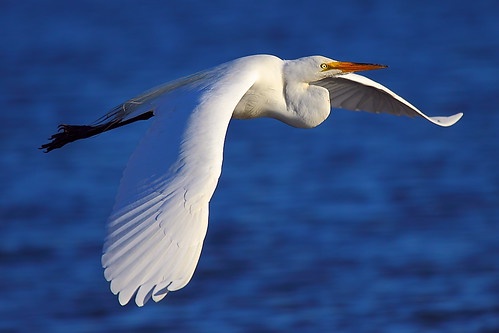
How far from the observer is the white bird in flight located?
14.5ft

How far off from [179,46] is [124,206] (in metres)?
15.4

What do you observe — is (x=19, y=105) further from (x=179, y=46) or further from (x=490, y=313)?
(x=490, y=313)

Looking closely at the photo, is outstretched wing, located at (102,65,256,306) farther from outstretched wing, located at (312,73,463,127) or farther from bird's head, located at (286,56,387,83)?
outstretched wing, located at (312,73,463,127)

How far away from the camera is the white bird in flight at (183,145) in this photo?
442 cm

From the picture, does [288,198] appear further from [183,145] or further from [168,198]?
[168,198]

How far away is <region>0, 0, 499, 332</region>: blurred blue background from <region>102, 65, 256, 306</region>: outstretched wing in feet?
12.5

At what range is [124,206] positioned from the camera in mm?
4746

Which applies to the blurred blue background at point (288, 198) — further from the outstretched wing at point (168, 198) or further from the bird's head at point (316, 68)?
the outstretched wing at point (168, 198)

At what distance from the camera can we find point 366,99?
23.1 ft

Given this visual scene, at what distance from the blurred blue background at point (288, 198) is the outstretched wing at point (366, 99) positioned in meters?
2.30

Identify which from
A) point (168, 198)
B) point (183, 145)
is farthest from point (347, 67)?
point (168, 198)

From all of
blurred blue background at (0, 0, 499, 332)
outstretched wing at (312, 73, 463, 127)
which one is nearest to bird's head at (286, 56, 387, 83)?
outstretched wing at (312, 73, 463, 127)

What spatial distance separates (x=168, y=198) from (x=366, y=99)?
265cm

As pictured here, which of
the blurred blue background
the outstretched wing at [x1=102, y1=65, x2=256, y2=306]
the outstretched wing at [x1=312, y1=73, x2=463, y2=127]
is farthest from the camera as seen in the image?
the blurred blue background
